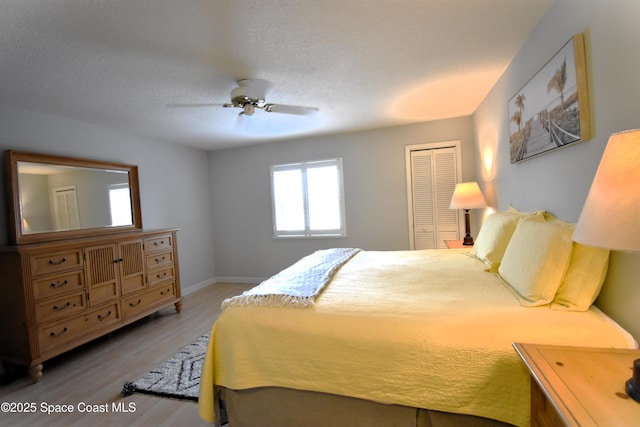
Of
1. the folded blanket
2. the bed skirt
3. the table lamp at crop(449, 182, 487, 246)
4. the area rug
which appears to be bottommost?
the area rug

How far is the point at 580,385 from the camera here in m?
0.80

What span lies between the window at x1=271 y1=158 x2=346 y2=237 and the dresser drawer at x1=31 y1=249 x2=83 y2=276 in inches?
102

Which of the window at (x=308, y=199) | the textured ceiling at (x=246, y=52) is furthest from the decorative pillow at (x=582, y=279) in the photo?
the window at (x=308, y=199)

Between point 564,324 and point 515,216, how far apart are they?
110cm

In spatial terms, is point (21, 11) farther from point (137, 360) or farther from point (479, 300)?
point (479, 300)

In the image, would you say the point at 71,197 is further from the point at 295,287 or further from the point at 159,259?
the point at 295,287

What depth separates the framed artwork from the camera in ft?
4.45

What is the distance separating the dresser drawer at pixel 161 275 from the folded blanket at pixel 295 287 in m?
A: 2.04

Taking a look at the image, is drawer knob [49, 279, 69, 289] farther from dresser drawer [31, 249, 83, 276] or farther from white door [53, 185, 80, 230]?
white door [53, 185, 80, 230]

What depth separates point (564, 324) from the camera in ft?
3.79

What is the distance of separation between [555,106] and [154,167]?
438 cm

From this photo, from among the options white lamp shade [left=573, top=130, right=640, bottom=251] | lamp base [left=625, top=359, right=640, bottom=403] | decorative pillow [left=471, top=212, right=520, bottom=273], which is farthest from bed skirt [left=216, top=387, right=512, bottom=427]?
decorative pillow [left=471, top=212, right=520, bottom=273]

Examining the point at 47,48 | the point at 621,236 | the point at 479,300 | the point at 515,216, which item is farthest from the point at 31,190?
the point at 515,216

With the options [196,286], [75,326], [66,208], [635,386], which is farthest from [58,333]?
[635,386]
